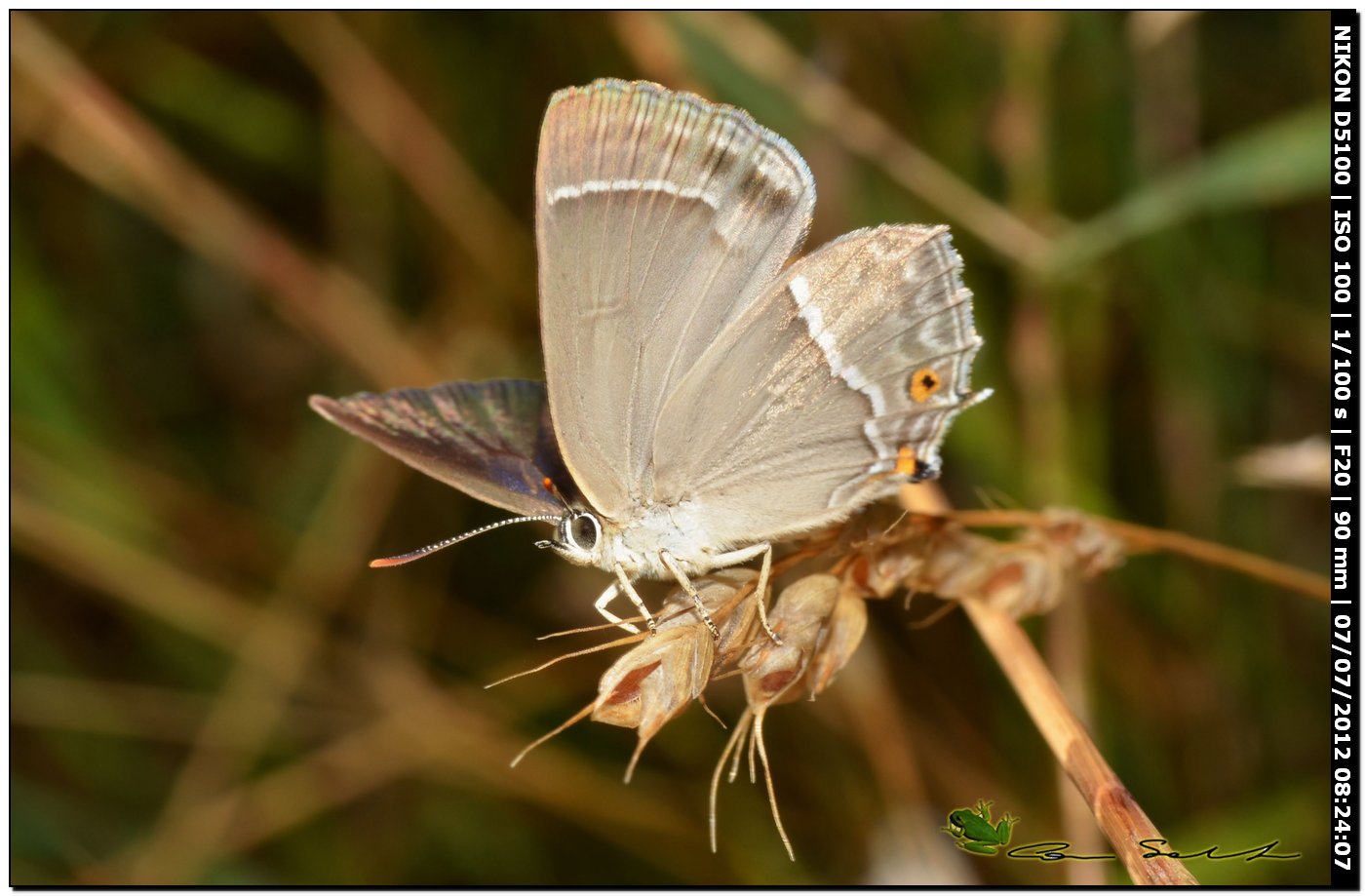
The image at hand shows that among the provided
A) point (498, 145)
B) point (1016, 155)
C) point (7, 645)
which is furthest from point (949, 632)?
point (7, 645)

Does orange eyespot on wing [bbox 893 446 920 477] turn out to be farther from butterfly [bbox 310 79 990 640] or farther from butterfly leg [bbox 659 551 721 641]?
butterfly leg [bbox 659 551 721 641]

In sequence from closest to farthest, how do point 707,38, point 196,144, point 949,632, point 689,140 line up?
1. point 689,140
2. point 707,38
3. point 949,632
4. point 196,144

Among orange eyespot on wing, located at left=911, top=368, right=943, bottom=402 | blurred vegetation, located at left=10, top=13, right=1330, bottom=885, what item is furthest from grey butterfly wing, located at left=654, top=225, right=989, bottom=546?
blurred vegetation, located at left=10, top=13, right=1330, bottom=885

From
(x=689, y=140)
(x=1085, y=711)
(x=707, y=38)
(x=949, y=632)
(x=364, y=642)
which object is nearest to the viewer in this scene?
(x=689, y=140)

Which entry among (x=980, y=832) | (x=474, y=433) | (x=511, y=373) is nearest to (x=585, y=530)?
(x=474, y=433)

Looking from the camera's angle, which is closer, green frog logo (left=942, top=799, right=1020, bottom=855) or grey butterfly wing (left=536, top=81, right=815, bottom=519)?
green frog logo (left=942, top=799, right=1020, bottom=855)

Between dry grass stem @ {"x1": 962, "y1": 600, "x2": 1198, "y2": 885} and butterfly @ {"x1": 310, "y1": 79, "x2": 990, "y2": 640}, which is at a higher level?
butterfly @ {"x1": 310, "y1": 79, "x2": 990, "y2": 640}

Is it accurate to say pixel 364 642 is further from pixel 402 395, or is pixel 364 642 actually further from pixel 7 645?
pixel 402 395
